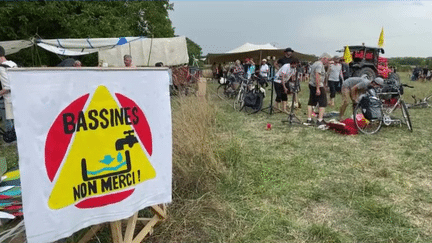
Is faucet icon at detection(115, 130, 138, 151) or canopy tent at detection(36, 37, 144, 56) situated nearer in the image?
faucet icon at detection(115, 130, 138, 151)

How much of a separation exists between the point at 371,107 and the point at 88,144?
220 inches

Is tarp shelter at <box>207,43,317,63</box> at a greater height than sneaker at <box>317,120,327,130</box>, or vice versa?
tarp shelter at <box>207,43,317,63</box>

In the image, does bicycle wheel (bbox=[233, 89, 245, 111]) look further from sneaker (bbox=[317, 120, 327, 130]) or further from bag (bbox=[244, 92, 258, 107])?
sneaker (bbox=[317, 120, 327, 130])

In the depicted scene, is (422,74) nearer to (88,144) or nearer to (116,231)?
(116,231)

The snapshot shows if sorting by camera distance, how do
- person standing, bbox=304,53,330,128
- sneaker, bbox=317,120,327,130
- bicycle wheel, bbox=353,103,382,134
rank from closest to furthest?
bicycle wheel, bbox=353,103,382,134 < person standing, bbox=304,53,330,128 < sneaker, bbox=317,120,327,130

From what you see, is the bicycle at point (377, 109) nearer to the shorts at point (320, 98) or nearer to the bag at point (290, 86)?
the shorts at point (320, 98)

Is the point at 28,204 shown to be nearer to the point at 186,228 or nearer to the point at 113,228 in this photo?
the point at 113,228

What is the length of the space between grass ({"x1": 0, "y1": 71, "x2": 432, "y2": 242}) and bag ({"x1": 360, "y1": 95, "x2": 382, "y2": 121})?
731 millimetres

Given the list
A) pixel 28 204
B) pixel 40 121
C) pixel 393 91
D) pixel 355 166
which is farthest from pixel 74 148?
pixel 393 91

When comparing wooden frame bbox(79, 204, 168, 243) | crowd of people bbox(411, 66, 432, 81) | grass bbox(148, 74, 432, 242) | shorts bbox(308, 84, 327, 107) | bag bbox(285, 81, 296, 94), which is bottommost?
grass bbox(148, 74, 432, 242)

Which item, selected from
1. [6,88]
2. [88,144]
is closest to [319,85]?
[88,144]

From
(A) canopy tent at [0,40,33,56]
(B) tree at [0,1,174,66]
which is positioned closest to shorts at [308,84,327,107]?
(B) tree at [0,1,174,66]

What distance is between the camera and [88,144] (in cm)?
164

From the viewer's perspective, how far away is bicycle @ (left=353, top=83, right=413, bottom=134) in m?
5.64
